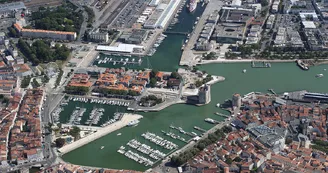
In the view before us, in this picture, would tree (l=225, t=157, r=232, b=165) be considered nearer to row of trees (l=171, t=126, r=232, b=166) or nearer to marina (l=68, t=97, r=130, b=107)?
row of trees (l=171, t=126, r=232, b=166)

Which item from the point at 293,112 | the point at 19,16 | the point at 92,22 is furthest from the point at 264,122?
the point at 19,16

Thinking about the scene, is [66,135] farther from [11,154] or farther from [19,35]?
[19,35]

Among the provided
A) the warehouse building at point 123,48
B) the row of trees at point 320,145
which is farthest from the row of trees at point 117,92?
the row of trees at point 320,145

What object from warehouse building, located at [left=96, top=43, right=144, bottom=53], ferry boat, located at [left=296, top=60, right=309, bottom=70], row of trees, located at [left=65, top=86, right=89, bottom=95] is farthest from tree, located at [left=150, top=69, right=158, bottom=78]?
ferry boat, located at [left=296, top=60, right=309, bottom=70]

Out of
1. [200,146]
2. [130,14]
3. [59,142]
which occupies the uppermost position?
[130,14]

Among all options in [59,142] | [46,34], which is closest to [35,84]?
[59,142]

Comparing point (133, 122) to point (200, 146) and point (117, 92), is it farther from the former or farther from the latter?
point (200, 146)
